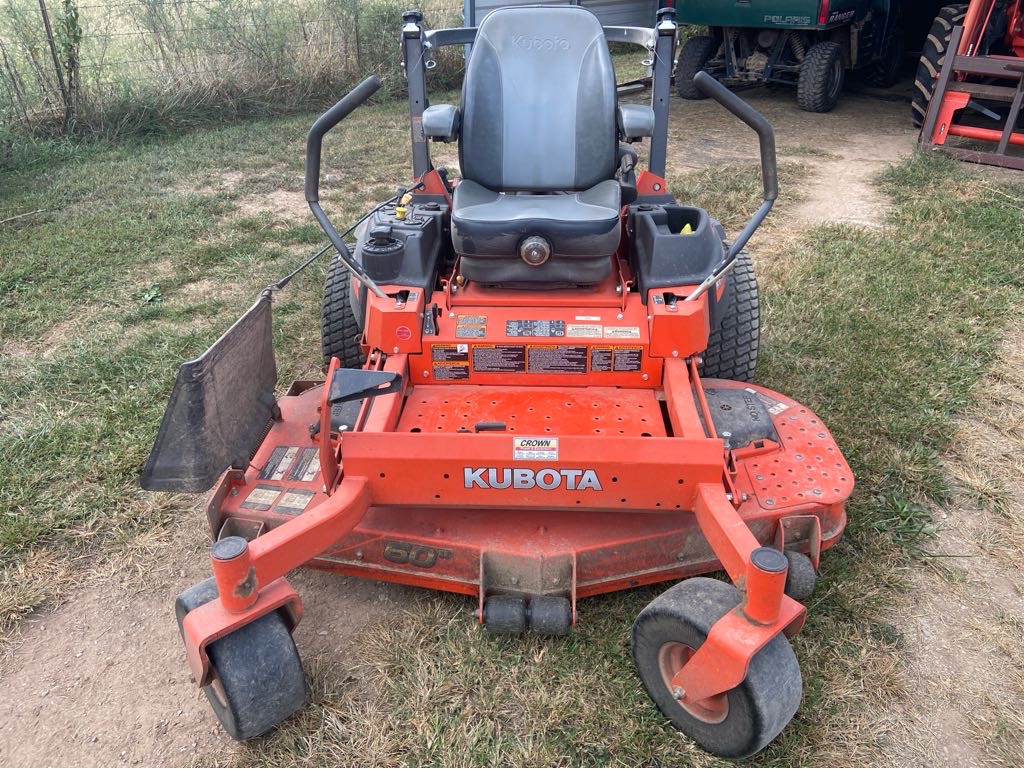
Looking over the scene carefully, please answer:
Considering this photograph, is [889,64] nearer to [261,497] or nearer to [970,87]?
[970,87]

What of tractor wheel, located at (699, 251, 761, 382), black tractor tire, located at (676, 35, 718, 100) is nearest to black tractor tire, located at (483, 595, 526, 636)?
tractor wheel, located at (699, 251, 761, 382)

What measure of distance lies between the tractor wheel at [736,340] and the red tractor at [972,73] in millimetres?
4740

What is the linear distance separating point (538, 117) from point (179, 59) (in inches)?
259

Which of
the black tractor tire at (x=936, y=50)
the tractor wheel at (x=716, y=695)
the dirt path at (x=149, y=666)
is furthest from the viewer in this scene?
the black tractor tire at (x=936, y=50)

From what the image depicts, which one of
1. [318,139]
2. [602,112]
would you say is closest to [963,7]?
[602,112]

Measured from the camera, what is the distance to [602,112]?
10.1 feet

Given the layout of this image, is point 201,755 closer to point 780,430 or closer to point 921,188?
point 780,430

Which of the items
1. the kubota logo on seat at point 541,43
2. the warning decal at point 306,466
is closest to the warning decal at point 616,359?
the warning decal at point 306,466

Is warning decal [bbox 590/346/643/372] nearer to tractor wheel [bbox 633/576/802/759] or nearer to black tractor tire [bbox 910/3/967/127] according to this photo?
tractor wheel [bbox 633/576/802/759]

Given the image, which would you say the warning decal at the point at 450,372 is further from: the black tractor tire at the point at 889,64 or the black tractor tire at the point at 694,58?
the black tractor tire at the point at 889,64

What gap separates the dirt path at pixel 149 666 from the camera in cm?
217

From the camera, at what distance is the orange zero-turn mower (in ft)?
6.69

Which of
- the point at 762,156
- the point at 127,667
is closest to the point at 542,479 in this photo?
the point at 762,156

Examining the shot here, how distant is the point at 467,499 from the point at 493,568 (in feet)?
0.77
